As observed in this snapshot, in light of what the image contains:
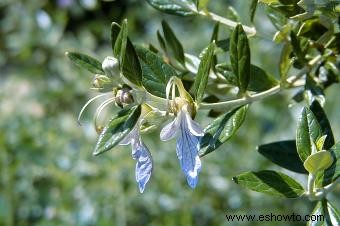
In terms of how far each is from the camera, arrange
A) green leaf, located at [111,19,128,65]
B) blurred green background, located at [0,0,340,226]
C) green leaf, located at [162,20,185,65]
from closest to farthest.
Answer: green leaf, located at [111,19,128,65]
green leaf, located at [162,20,185,65]
blurred green background, located at [0,0,340,226]

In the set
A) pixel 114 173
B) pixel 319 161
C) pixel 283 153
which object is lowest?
pixel 114 173

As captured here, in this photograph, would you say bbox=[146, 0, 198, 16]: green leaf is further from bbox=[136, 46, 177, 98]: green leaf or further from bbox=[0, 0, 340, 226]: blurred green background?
bbox=[0, 0, 340, 226]: blurred green background

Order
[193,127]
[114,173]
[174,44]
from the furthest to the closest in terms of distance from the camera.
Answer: [114,173], [174,44], [193,127]

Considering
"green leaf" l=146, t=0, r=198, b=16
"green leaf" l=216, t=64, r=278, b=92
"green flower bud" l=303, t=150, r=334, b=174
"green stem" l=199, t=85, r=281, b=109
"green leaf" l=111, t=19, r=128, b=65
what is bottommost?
"green leaf" l=216, t=64, r=278, b=92

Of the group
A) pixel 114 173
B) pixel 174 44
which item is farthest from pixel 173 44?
pixel 114 173

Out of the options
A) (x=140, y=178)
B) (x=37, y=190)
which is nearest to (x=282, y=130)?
(x=37, y=190)

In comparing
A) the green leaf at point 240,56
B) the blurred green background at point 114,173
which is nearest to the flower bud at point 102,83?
the green leaf at point 240,56

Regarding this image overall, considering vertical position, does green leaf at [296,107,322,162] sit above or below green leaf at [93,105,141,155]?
below

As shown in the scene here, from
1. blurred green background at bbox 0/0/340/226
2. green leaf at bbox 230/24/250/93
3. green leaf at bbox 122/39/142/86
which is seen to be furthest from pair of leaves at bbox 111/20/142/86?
blurred green background at bbox 0/0/340/226

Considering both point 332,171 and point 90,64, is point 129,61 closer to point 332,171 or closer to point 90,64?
point 90,64
